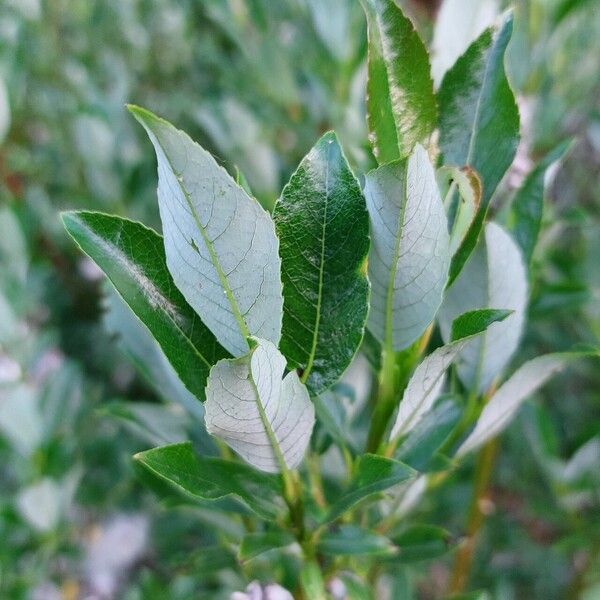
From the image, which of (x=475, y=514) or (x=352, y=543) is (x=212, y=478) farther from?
(x=475, y=514)

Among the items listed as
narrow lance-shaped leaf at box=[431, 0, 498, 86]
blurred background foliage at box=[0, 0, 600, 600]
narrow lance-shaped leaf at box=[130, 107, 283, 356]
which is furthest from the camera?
blurred background foliage at box=[0, 0, 600, 600]

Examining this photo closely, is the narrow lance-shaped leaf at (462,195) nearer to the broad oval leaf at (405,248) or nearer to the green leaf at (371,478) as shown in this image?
the broad oval leaf at (405,248)

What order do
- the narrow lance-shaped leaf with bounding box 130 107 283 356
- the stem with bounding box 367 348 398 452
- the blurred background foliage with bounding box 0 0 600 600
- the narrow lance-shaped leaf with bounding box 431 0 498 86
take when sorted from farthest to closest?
the blurred background foliage with bounding box 0 0 600 600 < the narrow lance-shaped leaf with bounding box 431 0 498 86 < the stem with bounding box 367 348 398 452 < the narrow lance-shaped leaf with bounding box 130 107 283 356

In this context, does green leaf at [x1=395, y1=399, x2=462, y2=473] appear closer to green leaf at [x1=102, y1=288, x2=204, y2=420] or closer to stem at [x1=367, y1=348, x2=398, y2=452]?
stem at [x1=367, y1=348, x2=398, y2=452]

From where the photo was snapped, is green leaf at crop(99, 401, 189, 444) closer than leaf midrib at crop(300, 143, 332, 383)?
No

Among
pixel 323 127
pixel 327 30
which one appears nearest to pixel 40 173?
pixel 323 127

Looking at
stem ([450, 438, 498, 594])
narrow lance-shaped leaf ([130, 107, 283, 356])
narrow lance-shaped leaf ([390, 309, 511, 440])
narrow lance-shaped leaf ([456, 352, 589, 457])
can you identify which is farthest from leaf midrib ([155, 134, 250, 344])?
stem ([450, 438, 498, 594])
